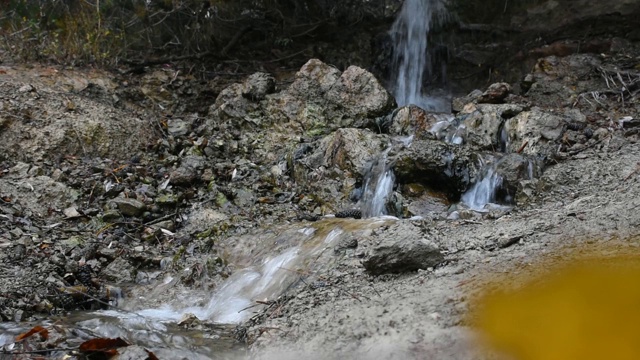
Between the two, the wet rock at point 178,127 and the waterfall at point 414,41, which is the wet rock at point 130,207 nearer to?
the wet rock at point 178,127

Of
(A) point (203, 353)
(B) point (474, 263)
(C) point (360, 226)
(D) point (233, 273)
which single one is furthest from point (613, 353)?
(D) point (233, 273)

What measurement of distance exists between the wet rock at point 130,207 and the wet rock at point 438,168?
2.46 meters

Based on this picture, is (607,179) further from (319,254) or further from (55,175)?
(55,175)

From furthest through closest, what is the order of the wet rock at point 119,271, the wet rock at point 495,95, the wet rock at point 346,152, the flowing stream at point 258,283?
the wet rock at point 495,95 < the wet rock at point 346,152 < the wet rock at point 119,271 < the flowing stream at point 258,283

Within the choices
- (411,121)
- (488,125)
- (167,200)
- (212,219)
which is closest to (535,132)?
(488,125)

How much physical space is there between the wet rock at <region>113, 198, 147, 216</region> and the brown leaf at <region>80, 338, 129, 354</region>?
261cm

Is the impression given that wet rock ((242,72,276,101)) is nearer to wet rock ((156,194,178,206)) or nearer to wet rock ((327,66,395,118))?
wet rock ((327,66,395,118))

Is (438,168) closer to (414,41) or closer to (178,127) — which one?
(178,127)

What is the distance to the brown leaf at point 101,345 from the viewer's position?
2.67 m

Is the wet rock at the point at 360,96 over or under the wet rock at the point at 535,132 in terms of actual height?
over

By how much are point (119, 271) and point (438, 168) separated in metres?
2.96

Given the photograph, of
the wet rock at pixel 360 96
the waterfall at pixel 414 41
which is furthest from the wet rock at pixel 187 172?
the waterfall at pixel 414 41

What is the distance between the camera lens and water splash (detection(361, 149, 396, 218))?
5242 millimetres

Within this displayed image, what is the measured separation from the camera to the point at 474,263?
127 inches
